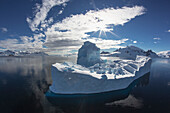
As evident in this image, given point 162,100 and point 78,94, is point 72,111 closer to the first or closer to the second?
point 78,94

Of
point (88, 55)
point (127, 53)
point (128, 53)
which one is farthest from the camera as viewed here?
point (128, 53)

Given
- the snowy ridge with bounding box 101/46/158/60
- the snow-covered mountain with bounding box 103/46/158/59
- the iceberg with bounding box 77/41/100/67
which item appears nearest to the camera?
the iceberg with bounding box 77/41/100/67

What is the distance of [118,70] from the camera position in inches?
560

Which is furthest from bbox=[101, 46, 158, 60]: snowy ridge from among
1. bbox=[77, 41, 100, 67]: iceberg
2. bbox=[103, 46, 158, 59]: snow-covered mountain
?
bbox=[77, 41, 100, 67]: iceberg

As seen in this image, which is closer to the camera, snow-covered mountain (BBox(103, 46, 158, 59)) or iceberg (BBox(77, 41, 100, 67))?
iceberg (BBox(77, 41, 100, 67))

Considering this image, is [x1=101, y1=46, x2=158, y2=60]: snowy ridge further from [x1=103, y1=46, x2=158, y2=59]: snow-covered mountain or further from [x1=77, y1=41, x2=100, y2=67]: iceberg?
[x1=77, y1=41, x2=100, y2=67]: iceberg

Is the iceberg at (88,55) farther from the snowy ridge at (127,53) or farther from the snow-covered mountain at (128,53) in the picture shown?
the snow-covered mountain at (128,53)

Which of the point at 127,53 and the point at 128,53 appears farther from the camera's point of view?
the point at 128,53

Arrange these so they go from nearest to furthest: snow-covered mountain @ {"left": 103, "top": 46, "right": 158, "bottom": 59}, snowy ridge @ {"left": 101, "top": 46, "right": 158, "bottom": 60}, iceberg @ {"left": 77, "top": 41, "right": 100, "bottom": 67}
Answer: iceberg @ {"left": 77, "top": 41, "right": 100, "bottom": 67} < snowy ridge @ {"left": 101, "top": 46, "right": 158, "bottom": 60} < snow-covered mountain @ {"left": 103, "top": 46, "right": 158, "bottom": 59}

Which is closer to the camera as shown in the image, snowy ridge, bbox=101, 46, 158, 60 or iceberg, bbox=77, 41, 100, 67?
iceberg, bbox=77, 41, 100, 67

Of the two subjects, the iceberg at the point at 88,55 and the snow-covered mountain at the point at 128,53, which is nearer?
the iceberg at the point at 88,55

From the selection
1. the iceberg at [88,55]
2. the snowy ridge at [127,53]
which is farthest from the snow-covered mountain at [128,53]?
the iceberg at [88,55]

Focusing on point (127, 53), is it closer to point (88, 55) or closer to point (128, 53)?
point (128, 53)

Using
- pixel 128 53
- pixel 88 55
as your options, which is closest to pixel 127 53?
pixel 128 53
